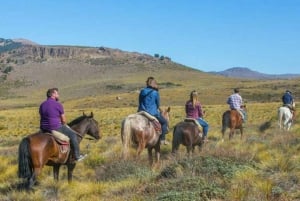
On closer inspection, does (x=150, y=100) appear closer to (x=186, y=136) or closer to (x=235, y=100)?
(x=186, y=136)

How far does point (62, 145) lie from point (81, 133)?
149 centimetres

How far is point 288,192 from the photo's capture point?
852 cm

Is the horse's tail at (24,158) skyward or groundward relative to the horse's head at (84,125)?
groundward

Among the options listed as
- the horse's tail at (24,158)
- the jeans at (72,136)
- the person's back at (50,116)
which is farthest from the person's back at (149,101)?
the horse's tail at (24,158)

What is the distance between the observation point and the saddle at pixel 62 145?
37.7ft

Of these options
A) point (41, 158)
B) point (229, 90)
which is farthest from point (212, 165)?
point (229, 90)

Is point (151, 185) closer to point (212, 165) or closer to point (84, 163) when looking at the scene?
point (212, 165)

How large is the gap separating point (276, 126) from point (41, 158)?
18.4 m

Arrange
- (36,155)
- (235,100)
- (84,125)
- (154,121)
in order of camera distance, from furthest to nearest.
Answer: (235,100) < (154,121) < (84,125) < (36,155)

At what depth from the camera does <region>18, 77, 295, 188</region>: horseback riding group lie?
1071 centimetres

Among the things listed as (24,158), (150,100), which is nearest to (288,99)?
(150,100)

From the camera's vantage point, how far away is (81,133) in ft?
43.0

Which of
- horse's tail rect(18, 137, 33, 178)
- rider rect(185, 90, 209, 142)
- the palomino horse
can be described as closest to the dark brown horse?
rider rect(185, 90, 209, 142)

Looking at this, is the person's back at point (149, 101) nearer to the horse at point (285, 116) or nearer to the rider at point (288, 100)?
the horse at point (285, 116)
